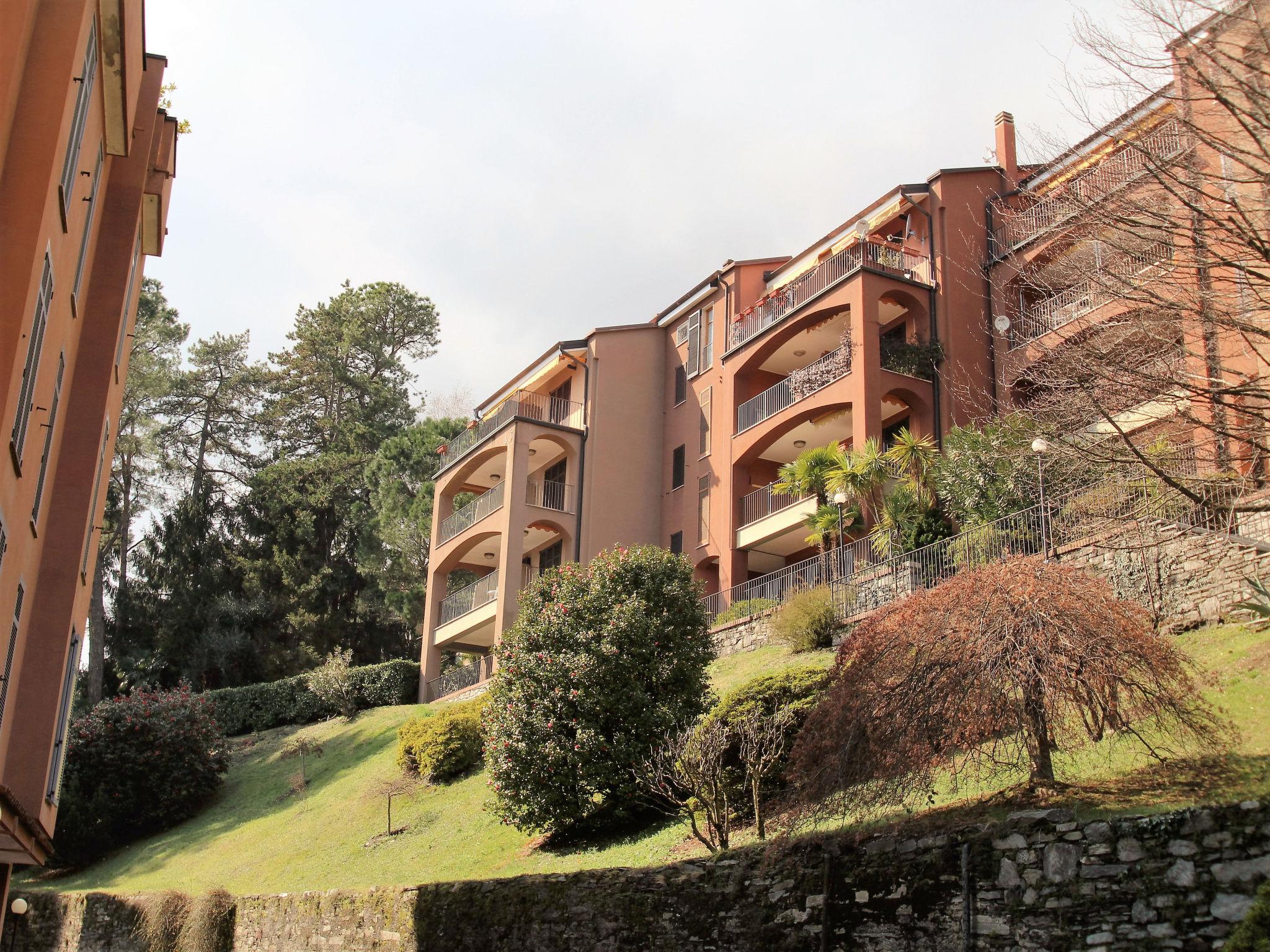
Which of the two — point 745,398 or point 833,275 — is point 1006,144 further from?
point 745,398

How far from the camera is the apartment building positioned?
8.88 metres

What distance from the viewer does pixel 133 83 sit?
13344mm

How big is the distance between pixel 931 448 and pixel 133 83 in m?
16.7

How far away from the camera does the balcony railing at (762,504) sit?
29.6 metres

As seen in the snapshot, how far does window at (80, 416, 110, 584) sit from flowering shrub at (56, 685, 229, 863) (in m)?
15.8

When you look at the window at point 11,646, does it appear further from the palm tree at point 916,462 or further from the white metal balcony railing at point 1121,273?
the palm tree at point 916,462

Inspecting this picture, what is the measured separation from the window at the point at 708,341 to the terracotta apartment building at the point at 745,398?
67 millimetres

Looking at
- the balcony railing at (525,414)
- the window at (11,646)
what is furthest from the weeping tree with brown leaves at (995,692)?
the balcony railing at (525,414)

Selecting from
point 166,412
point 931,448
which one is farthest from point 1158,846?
point 166,412

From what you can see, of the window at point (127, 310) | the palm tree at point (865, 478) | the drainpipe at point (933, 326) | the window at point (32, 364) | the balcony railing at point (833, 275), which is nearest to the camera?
the window at point (32, 364)

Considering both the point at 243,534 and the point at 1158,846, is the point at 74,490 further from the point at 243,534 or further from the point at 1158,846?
the point at 243,534

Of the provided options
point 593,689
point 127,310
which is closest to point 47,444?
point 127,310

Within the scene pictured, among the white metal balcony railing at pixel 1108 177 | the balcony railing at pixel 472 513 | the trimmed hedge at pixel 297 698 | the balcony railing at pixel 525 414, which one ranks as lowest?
the trimmed hedge at pixel 297 698

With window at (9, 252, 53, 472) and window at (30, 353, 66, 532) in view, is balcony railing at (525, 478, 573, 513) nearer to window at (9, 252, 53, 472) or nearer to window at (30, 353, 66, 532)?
window at (30, 353, 66, 532)
